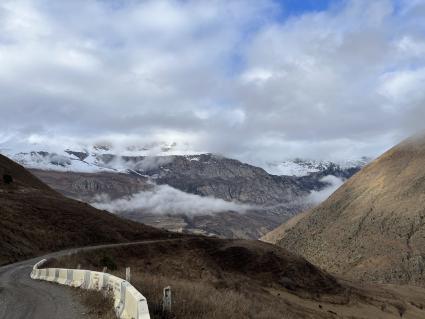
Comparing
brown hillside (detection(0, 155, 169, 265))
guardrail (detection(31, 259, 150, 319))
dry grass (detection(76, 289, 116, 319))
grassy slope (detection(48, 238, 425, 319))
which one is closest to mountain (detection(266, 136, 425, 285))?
grassy slope (detection(48, 238, 425, 319))

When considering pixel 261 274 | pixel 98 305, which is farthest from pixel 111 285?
pixel 261 274

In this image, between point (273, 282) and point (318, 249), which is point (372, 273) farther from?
point (273, 282)

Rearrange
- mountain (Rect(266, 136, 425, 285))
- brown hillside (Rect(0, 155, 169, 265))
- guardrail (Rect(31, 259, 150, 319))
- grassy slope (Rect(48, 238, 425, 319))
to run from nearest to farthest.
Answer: guardrail (Rect(31, 259, 150, 319)), grassy slope (Rect(48, 238, 425, 319)), brown hillside (Rect(0, 155, 169, 265)), mountain (Rect(266, 136, 425, 285))

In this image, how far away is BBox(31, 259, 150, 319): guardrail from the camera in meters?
13.0

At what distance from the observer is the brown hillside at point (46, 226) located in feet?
196

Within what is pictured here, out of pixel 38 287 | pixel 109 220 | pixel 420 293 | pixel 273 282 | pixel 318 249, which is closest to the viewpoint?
pixel 38 287

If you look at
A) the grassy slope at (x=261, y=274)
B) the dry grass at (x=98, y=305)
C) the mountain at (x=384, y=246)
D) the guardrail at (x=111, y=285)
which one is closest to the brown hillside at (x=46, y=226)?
the grassy slope at (x=261, y=274)

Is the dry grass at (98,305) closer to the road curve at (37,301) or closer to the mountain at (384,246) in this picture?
the road curve at (37,301)

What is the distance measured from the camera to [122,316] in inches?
575

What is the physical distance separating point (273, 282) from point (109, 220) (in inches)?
1328

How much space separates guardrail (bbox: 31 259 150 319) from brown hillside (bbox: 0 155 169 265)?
23353 millimetres

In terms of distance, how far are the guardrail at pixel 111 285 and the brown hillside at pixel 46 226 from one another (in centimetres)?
2335

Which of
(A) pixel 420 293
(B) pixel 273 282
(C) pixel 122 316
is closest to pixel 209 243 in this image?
(B) pixel 273 282

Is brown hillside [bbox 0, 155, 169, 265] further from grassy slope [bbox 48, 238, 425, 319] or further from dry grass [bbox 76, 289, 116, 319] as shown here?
dry grass [bbox 76, 289, 116, 319]
